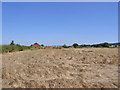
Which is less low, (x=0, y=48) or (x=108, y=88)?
(x=0, y=48)

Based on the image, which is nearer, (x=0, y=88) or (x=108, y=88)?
(x=108, y=88)

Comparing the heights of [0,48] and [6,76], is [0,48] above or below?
above

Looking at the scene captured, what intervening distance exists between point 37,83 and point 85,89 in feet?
2.23

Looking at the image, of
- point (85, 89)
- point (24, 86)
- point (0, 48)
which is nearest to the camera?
point (85, 89)

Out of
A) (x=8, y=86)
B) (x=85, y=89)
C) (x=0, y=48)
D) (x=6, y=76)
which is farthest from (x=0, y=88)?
(x=0, y=48)

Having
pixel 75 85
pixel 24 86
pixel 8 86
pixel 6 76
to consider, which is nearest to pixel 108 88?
pixel 75 85

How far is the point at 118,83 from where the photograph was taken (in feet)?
5.37

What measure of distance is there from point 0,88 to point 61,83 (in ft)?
2.79

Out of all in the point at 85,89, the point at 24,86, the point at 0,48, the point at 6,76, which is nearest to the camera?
the point at 85,89

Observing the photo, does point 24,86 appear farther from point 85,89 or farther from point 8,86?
point 85,89

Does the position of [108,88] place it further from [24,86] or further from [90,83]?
[24,86]

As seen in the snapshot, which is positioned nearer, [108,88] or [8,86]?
[108,88]

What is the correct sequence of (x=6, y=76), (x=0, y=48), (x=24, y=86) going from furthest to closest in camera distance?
(x=0, y=48)
(x=6, y=76)
(x=24, y=86)

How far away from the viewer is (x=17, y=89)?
150 centimetres
